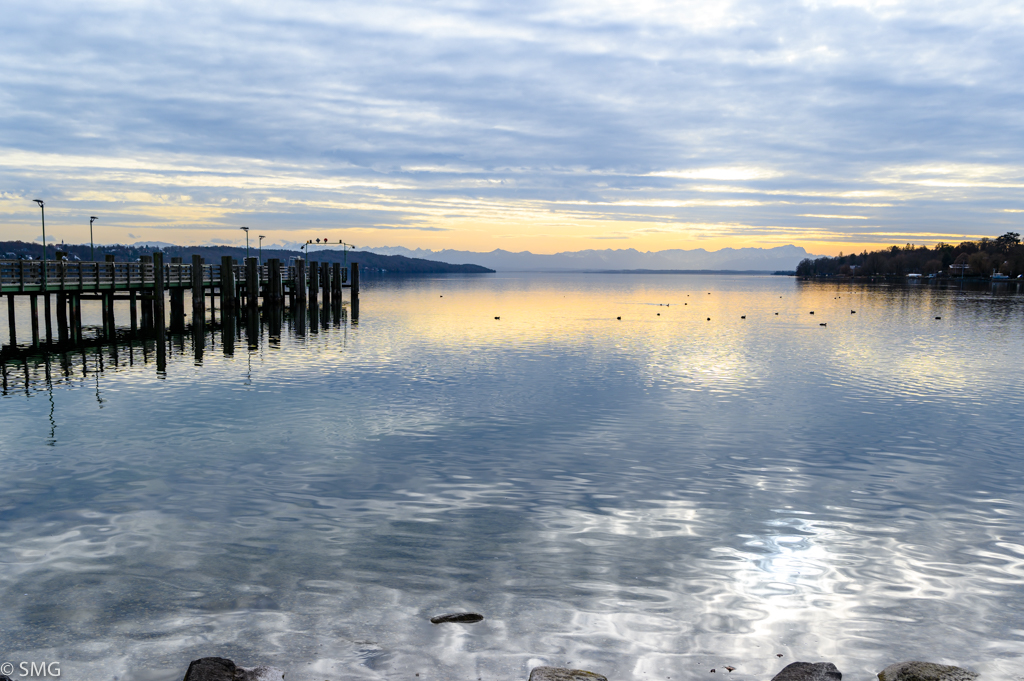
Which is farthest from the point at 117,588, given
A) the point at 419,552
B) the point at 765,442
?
the point at 765,442

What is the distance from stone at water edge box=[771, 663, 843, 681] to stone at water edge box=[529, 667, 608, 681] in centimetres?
176

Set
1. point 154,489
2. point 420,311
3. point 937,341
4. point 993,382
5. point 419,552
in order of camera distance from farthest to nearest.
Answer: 1. point 420,311
2. point 937,341
3. point 993,382
4. point 154,489
5. point 419,552

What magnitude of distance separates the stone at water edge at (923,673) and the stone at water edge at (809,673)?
491 millimetres

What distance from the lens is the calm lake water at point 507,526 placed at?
7.51m

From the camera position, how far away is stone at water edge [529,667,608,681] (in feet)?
21.1

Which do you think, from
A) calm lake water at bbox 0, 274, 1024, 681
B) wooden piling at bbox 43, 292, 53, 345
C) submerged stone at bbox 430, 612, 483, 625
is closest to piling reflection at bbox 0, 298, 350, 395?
wooden piling at bbox 43, 292, 53, 345

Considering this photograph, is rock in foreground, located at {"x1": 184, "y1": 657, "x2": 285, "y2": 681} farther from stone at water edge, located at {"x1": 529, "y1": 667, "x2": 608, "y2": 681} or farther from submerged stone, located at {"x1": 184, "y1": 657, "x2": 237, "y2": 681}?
stone at water edge, located at {"x1": 529, "y1": 667, "x2": 608, "y2": 681}

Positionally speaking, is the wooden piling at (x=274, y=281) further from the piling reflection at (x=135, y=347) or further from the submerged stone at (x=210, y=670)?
the submerged stone at (x=210, y=670)

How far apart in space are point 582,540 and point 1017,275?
231m

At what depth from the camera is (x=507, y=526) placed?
11.0 metres

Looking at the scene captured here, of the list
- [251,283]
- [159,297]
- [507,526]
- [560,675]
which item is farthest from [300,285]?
[560,675]

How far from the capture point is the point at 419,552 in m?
9.92

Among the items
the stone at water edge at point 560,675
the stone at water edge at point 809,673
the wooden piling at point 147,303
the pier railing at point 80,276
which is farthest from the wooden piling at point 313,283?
the stone at water edge at point 809,673

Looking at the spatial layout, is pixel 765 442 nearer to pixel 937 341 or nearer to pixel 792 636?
pixel 792 636
